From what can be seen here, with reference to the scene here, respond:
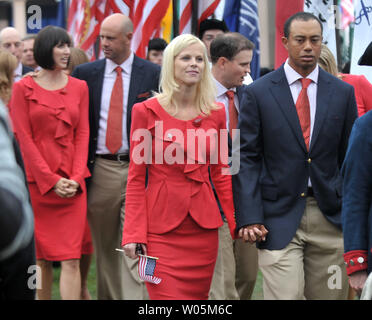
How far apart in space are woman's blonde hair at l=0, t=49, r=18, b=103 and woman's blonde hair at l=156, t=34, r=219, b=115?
1277mm

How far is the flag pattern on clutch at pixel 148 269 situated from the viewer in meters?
5.09

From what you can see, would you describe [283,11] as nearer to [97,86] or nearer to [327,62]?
[327,62]

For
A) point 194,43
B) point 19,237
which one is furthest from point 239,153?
point 19,237

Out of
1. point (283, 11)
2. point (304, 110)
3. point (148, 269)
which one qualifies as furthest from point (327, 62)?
point (148, 269)

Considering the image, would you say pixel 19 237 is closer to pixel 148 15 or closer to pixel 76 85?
pixel 76 85

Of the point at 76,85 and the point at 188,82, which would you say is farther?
the point at 76,85

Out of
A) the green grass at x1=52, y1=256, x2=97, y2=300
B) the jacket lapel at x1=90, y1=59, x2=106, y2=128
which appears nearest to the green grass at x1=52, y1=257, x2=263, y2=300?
the green grass at x1=52, y1=256, x2=97, y2=300

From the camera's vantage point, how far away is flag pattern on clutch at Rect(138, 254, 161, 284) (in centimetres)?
509

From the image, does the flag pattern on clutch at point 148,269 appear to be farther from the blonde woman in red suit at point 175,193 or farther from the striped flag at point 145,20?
the striped flag at point 145,20

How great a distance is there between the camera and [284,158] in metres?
5.32

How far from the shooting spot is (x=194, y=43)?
546 cm

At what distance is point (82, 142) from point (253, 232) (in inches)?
87.0

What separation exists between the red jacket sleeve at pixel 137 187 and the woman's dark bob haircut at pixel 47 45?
181 cm
